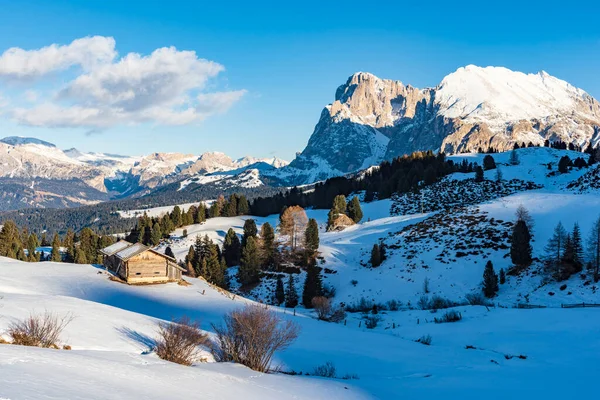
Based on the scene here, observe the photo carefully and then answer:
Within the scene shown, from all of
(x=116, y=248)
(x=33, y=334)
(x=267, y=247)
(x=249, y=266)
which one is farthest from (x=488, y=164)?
(x=33, y=334)

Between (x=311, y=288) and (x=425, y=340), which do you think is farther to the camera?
(x=311, y=288)

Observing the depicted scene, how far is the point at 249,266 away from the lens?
72.6m

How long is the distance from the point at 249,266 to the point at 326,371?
4986cm

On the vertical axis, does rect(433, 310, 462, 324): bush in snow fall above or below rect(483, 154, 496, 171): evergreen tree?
below

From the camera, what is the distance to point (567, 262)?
50312 mm

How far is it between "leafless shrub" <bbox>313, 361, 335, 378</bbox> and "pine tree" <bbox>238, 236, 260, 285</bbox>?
158 feet

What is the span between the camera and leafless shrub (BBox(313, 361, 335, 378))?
76.9ft

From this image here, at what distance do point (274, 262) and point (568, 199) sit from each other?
55.5m

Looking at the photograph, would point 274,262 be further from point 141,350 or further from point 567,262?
point 141,350

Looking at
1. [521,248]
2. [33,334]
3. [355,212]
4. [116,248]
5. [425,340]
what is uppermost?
[355,212]

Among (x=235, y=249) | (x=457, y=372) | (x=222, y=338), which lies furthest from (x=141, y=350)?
(x=235, y=249)

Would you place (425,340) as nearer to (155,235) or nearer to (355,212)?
(355,212)

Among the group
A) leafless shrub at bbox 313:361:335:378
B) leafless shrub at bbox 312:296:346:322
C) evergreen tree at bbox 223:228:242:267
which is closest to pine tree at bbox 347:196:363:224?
evergreen tree at bbox 223:228:242:267

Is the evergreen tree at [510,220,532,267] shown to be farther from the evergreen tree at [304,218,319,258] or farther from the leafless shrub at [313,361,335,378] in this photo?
the leafless shrub at [313,361,335,378]
